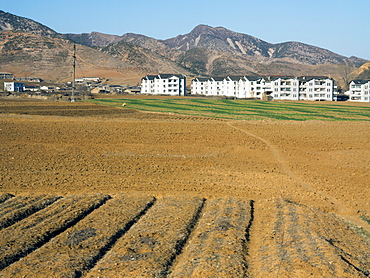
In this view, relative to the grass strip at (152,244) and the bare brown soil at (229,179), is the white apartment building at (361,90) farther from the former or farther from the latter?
the grass strip at (152,244)

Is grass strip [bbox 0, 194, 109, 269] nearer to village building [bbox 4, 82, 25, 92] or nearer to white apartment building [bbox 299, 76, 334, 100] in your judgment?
white apartment building [bbox 299, 76, 334, 100]

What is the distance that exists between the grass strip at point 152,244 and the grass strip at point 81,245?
0.28 metres

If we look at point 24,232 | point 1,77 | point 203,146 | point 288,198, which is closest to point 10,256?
point 24,232

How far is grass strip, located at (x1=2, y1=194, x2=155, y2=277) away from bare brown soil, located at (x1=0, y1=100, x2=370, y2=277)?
0.32 m

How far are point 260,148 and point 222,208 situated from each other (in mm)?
15725

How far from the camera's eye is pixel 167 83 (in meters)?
140

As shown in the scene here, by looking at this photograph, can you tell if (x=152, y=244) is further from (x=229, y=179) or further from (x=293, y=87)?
(x=293, y=87)

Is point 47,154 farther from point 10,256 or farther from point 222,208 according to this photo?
point 10,256

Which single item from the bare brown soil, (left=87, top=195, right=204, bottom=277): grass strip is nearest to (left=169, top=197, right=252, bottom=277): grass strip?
the bare brown soil

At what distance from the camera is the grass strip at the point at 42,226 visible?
11662 millimetres

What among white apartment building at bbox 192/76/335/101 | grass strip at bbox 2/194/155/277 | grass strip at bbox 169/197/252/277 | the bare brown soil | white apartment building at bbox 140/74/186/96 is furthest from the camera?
white apartment building at bbox 140/74/186/96

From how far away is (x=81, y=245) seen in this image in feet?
39.9

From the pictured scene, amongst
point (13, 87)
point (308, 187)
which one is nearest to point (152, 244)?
point (308, 187)

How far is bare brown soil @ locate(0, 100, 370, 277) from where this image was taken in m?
11.6
